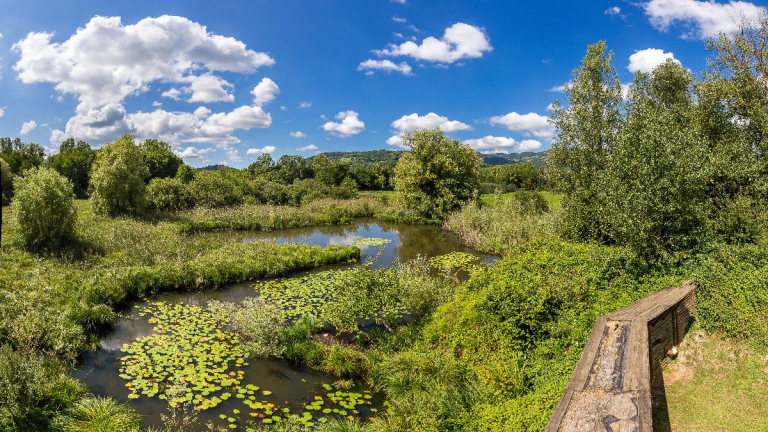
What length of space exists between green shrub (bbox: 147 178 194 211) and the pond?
2233 cm

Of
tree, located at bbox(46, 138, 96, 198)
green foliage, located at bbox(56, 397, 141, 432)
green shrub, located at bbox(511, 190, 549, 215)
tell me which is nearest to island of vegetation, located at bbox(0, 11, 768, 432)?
green foliage, located at bbox(56, 397, 141, 432)

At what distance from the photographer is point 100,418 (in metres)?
8.35

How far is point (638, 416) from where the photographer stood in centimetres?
507

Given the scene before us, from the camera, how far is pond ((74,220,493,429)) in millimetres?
9477

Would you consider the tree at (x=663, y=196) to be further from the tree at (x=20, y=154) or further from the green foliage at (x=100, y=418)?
the tree at (x=20, y=154)

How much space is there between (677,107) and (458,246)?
14447mm

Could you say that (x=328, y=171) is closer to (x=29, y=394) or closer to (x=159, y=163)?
(x=159, y=163)

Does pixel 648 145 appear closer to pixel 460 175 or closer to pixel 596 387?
pixel 596 387

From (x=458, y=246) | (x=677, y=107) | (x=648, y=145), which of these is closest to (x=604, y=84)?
(x=677, y=107)

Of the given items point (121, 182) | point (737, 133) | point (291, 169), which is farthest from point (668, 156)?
point (291, 169)

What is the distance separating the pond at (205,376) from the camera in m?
9.48

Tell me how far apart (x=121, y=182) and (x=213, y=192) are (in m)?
9.34

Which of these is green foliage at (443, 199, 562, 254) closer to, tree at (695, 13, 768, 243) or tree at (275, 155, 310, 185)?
tree at (695, 13, 768, 243)

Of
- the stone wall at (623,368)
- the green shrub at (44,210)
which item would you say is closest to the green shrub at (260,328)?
the stone wall at (623,368)
